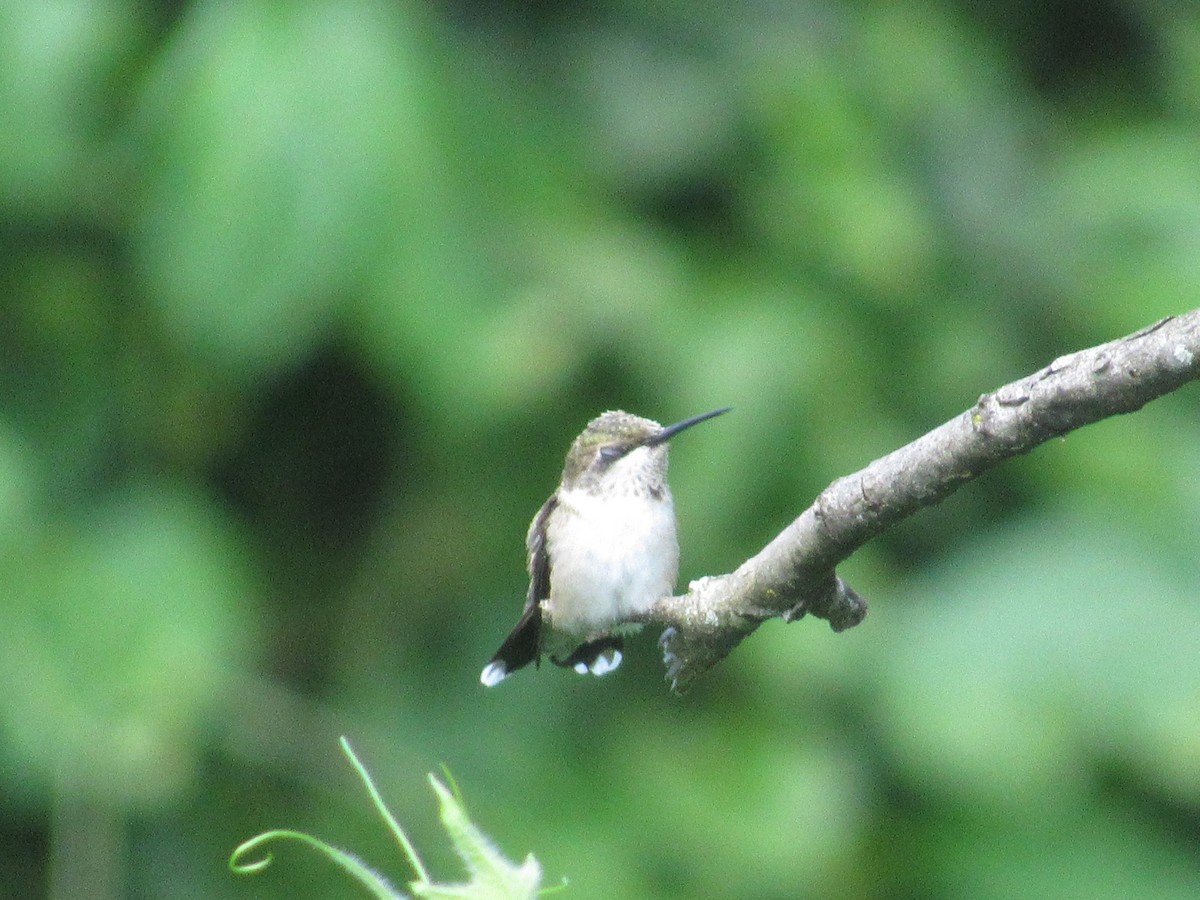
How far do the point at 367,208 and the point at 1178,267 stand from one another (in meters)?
A: 3.45

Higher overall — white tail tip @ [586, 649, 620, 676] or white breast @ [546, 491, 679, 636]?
white breast @ [546, 491, 679, 636]

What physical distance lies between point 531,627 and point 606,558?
0.24 meters

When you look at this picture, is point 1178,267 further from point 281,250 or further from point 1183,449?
point 281,250

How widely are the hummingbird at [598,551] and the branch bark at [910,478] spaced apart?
937 mm

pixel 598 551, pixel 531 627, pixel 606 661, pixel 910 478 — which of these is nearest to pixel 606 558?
pixel 598 551

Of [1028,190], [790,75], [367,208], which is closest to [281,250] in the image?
[367,208]

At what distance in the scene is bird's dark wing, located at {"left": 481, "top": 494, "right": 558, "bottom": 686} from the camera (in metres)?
3.24

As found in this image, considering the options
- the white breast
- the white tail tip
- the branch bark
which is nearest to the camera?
the branch bark

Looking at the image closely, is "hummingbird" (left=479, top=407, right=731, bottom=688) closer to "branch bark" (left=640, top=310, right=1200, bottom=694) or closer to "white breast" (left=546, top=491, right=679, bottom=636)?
"white breast" (left=546, top=491, right=679, bottom=636)

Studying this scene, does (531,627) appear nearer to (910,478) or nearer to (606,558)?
(606,558)

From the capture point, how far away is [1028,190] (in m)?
7.18

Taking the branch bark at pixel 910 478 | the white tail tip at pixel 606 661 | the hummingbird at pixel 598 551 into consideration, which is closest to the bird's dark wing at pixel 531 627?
the hummingbird at pixel 598 551

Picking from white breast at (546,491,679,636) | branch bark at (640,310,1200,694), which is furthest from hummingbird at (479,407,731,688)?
branch bark at (640,310,1200,694)

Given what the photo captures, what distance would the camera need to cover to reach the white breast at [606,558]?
3.21 m
